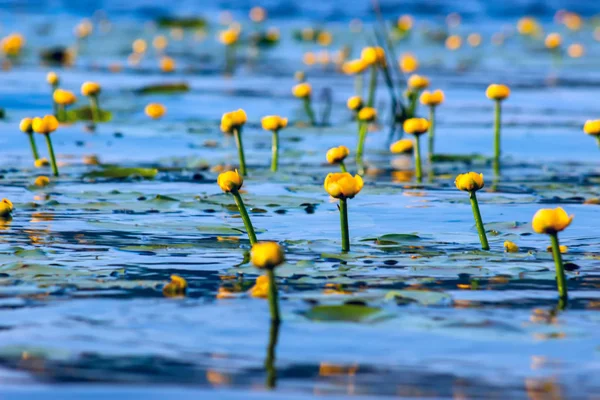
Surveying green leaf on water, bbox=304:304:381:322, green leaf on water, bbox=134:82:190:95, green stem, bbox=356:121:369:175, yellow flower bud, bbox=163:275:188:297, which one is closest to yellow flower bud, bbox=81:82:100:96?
green stem, bbox=356:121:369:175

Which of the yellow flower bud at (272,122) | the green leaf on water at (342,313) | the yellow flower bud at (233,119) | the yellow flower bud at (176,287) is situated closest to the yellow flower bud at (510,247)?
the green leaf on water at (342,313)

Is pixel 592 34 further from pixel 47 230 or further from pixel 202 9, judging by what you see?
pixel 47 230

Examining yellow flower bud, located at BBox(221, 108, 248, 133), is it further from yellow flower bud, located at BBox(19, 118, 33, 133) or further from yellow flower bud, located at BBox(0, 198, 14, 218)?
yellow flower bud, located at BBox(0, 198, 14, 218)

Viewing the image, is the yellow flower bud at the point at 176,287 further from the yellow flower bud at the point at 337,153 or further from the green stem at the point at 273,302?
the yellow flower bud at the point at 337,153

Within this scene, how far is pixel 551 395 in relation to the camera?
1.91 m

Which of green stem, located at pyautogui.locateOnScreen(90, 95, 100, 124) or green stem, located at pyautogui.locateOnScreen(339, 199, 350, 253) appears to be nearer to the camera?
green stem, located at pyautogui.locateOnScreen(339, 199, 350, 253)

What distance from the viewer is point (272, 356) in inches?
83.8

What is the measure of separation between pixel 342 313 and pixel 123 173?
2.40m

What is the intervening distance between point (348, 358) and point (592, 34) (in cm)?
1546

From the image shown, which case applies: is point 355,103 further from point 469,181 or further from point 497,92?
point 469,181

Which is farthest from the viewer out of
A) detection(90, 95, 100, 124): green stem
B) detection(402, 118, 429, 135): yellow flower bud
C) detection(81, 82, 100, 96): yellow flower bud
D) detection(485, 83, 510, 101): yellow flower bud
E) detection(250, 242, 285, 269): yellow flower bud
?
detection(90, 95, 100, 124): green stem

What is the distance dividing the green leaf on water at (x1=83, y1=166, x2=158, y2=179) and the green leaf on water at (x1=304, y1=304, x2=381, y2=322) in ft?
7.71

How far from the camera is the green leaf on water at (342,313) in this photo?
2381mm

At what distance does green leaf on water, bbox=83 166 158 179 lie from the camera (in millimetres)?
4633
